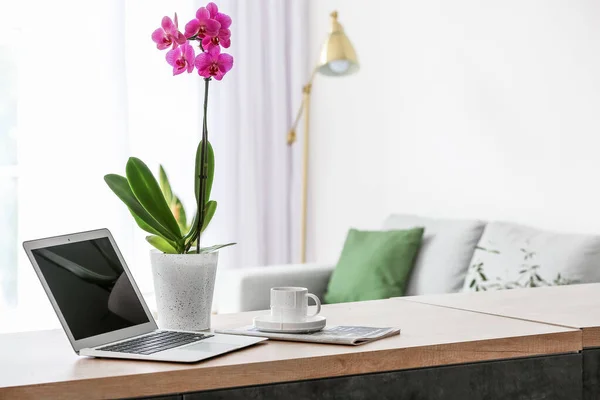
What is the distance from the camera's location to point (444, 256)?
132 inches

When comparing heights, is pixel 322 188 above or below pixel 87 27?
below

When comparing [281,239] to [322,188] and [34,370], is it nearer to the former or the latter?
[322,188]

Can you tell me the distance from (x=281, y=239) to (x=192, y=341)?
348cm

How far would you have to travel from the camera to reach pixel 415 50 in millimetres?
4070

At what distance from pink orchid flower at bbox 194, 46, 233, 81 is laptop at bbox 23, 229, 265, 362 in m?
0.34

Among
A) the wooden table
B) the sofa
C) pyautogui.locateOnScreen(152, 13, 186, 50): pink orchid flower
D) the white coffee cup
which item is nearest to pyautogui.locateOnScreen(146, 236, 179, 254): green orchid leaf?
the white coffee cup

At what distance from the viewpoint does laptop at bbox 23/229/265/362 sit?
4.46 feet

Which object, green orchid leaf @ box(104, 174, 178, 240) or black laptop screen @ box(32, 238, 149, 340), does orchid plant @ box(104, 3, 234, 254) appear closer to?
green orchid leaf @ box(104, 174, 178, 240)

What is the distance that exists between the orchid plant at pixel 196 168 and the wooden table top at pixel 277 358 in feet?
0.63

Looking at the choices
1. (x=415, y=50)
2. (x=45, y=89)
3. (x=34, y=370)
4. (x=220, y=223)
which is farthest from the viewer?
(x=220, y=223)

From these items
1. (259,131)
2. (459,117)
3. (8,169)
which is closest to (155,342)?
(459,117)

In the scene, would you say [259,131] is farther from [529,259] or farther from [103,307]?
[103,307]

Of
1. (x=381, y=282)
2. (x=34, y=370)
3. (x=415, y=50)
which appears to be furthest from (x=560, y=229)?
(x=34, y=370)

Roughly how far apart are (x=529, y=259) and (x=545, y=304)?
1.18 meters
